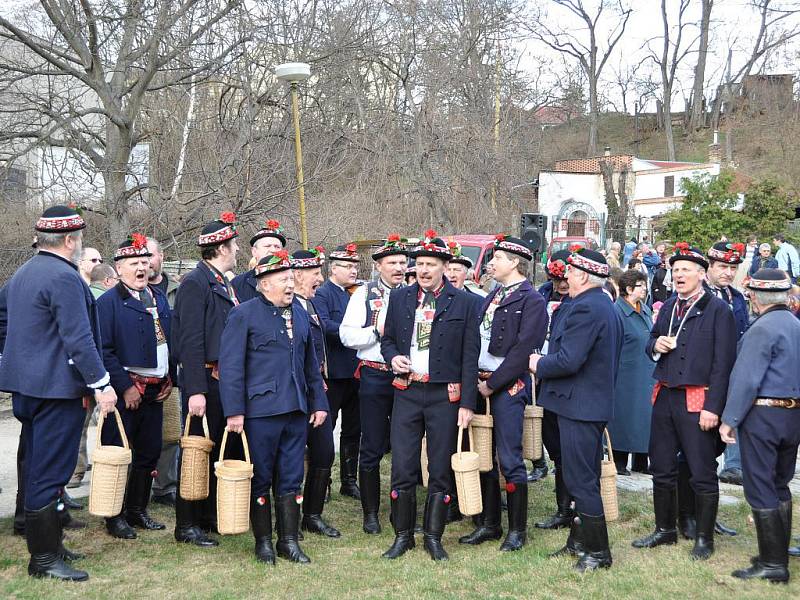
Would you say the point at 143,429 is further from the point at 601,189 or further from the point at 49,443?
the point at 601,189

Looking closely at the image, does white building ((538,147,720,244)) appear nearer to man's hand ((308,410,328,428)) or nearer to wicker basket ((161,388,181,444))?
wicker basket ((161,388,181,444))

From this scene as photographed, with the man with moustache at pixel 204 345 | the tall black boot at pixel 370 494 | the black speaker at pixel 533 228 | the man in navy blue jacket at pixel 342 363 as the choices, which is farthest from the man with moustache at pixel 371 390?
the black speaker at pixel 533 228

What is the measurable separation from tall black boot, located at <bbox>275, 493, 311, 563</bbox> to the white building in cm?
3361

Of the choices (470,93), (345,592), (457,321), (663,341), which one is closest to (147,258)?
(457,321)

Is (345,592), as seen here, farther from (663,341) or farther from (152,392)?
(663,341)

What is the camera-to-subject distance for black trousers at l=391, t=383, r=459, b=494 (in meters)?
5.72

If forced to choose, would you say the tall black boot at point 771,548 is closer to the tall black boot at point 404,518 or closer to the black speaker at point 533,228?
the tall black boot at point 404,518

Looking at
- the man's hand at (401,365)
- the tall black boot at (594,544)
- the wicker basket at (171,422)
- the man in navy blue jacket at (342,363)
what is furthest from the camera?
the man in navy blue jacket at (342,363)

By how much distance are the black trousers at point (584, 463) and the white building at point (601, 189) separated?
1308 inches

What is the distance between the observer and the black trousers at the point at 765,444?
17.1 feet

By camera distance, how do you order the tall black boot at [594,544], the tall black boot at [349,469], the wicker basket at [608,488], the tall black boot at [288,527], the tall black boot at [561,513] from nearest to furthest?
the tall black boot at [594,544]
the tall black boot at [288,527]
the wicker basket at [608,488]
the tall black boot at [561,513]
the tall black boot at [349,469]

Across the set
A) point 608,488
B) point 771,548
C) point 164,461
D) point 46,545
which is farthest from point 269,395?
point 771,548

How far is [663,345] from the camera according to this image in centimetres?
578

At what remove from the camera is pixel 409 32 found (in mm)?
26531
